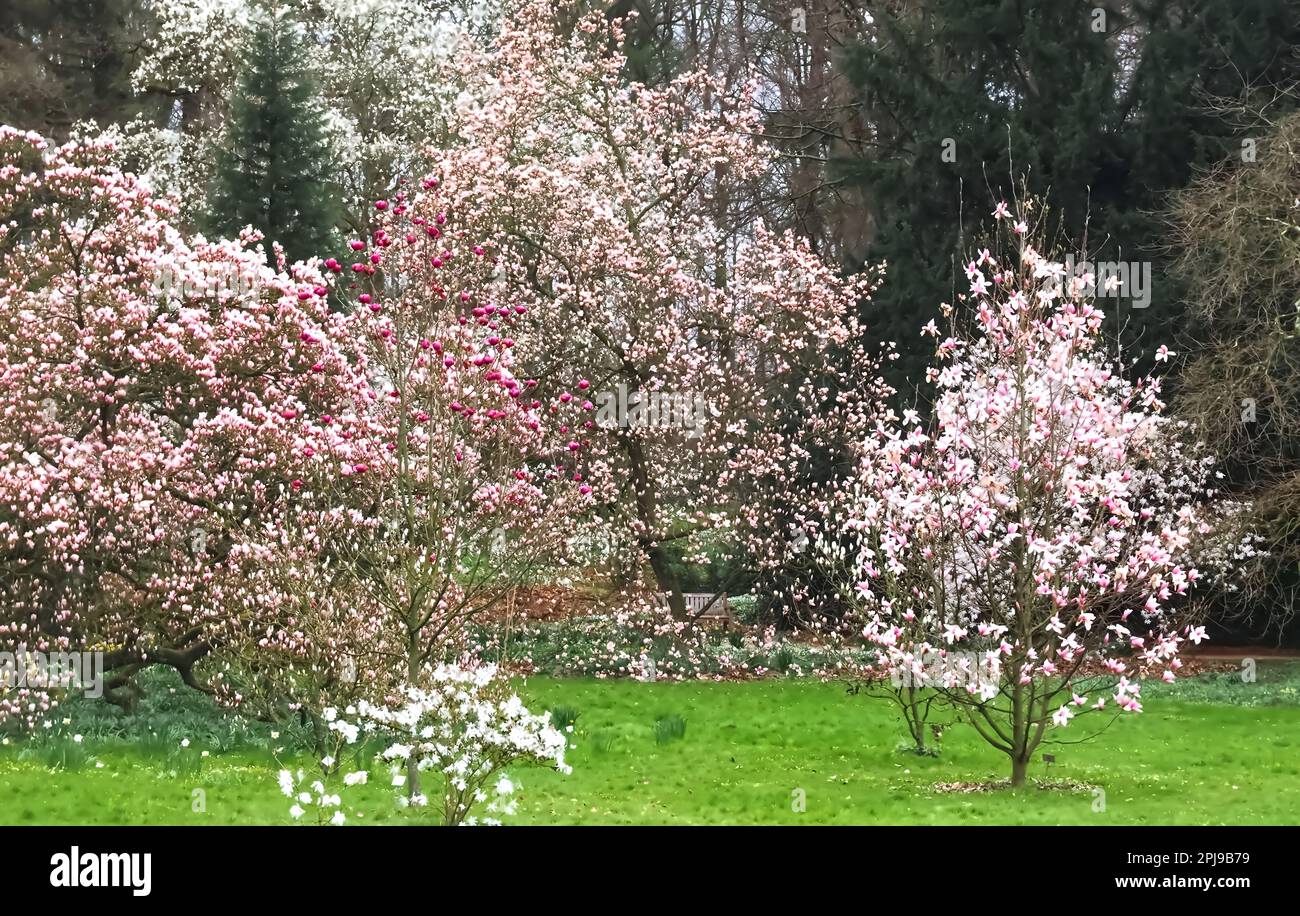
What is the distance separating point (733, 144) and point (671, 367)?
3.43m

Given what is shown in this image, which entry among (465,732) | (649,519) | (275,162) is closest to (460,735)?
(465,732)

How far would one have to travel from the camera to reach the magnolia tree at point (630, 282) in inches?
798

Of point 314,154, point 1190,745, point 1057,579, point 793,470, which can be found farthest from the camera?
point 314,154

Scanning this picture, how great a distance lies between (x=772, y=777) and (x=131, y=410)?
24.2 feet

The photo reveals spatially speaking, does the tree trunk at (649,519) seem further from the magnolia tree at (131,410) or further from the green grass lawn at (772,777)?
the magnolia tree at (131,410)

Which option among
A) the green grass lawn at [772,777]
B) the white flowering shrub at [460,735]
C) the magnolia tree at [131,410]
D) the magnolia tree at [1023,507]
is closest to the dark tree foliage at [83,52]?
the magnolia tree at [131,410]

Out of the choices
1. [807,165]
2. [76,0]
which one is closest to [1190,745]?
[807,165]

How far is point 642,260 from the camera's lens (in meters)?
20.1

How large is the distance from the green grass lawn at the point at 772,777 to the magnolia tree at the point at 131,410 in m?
2.06

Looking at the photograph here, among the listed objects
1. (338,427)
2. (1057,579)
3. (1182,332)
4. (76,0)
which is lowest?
(1057,579)

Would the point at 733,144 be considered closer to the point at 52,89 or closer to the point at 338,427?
the point at 338,427

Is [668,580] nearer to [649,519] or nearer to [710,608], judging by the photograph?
[649,519]

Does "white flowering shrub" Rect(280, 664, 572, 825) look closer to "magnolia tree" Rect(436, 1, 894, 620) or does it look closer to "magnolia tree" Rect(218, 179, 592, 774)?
"magnolia tree" Rect(218, 179, 592, 774)

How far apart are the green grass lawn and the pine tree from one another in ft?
38.4
